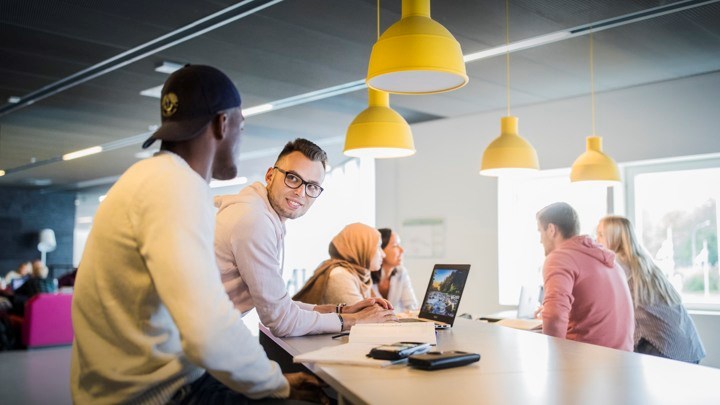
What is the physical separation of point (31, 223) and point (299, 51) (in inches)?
556

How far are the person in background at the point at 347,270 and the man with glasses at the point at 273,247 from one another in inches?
23.9

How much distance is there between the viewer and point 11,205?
16.6 meters

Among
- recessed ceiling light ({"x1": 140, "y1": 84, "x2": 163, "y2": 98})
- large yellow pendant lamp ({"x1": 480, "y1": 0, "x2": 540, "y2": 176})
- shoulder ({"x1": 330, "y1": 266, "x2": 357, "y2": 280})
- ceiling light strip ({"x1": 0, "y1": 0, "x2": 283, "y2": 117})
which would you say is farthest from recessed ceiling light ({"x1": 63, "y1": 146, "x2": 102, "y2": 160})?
shoulder ({"x1": 330, "y1": 266, "x2": 357, "y2": 280})

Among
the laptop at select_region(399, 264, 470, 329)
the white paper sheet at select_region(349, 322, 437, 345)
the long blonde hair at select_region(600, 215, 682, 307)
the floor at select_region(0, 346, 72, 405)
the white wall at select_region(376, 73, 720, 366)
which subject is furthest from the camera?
the white wall at select_region(376, 73, 720, 366)

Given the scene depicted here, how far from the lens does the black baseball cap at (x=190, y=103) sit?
167 cm

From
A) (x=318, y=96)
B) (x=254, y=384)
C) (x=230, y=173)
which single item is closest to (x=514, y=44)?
(x=318, y=96)

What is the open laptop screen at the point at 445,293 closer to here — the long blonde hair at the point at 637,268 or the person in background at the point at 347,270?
the person in background at the point at 347,270

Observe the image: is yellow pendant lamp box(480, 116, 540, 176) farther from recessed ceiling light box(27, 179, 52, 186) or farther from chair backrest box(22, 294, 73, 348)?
recessed ceiling light box(27, 179, 52, 186)

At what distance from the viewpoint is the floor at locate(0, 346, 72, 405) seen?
224 inches

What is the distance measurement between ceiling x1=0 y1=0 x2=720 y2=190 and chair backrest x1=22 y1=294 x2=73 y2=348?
94.5 inches

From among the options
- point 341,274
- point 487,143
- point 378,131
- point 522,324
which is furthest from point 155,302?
point 487,143

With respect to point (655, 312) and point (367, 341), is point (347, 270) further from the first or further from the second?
point (655, 312)

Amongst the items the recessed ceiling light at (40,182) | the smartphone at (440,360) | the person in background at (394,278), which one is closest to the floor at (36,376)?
the person in background at (394,278)

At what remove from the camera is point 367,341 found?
7.81 ft
